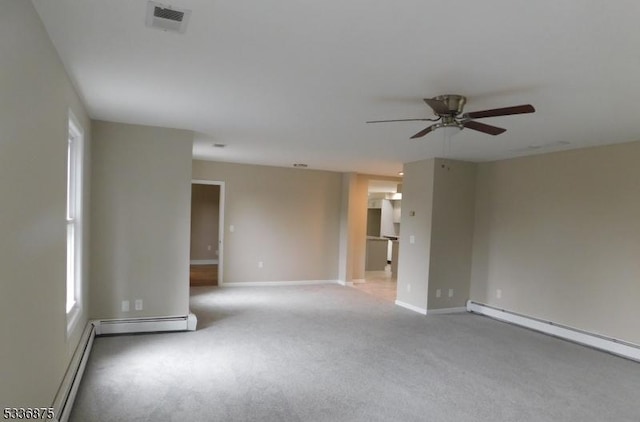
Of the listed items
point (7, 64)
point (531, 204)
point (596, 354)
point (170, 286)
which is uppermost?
point (7, 64)

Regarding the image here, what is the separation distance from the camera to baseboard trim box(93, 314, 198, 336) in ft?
14.3

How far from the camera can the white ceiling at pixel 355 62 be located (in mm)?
1811

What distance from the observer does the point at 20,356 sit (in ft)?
5.86

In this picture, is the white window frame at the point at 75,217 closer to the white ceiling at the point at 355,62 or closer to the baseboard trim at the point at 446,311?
the white ceiling at the point at 355,62

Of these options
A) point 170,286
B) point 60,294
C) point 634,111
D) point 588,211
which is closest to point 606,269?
point 588,211

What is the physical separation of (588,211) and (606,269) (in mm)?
726

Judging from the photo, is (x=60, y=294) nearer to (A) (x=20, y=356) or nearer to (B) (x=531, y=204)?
(A) (x=20, y=356)

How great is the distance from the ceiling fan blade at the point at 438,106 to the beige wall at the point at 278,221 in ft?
17.4

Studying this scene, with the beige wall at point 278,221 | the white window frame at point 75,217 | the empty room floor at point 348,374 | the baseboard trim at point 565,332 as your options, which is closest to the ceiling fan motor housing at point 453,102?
the empty room floor at point 348,374

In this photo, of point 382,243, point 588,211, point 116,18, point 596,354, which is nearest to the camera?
point 116,18

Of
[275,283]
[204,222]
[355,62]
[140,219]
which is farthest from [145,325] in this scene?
[204,222]

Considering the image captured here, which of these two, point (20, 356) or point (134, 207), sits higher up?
point (134, 207)

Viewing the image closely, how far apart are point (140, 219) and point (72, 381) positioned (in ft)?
6.51

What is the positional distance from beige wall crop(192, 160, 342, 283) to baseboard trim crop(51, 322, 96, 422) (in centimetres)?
378
